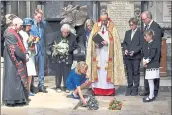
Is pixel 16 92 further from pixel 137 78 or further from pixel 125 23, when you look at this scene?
pixel 125 23

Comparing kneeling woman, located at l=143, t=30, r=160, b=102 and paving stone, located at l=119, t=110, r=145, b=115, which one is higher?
kneeling woman, located at l=143, t=30, r=160, b=102

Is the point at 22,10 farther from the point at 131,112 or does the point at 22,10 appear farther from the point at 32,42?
the point at 131,112

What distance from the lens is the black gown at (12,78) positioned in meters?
8.96

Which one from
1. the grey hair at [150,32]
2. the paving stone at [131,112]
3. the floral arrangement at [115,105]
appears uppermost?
the grey hair at [150,32]

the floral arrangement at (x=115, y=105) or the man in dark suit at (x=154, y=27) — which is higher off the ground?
the man in dark suit at (x=154, y=27)

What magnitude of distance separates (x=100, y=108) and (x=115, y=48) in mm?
1666

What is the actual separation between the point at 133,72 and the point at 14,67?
2.68 meters

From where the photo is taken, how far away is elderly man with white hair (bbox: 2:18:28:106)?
8.96 metres

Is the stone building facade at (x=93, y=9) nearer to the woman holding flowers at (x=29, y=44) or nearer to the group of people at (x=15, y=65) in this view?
the woman holding flowers at (x=29, y=44)

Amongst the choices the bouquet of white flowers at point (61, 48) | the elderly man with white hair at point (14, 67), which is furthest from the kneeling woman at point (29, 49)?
the bouquet of white flowers at point (61, 48)

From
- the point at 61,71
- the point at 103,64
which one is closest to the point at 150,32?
the point at 103,64

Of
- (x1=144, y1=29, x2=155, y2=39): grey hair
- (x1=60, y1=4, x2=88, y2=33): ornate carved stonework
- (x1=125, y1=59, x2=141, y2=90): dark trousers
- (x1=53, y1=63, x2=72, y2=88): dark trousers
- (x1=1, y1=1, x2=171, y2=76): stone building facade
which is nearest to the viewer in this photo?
(x1=144, y1=29, x2=155, y2=39): grey hair

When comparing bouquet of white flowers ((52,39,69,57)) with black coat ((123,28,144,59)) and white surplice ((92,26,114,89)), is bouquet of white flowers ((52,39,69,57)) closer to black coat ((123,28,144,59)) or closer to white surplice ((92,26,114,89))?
white surplice ((92,26,114,89))

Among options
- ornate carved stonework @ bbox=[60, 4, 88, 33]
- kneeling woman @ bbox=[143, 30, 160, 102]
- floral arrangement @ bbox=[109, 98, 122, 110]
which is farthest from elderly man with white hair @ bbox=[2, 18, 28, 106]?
ornate carved stonework @ bbox=[60, 4, 88, 33]
